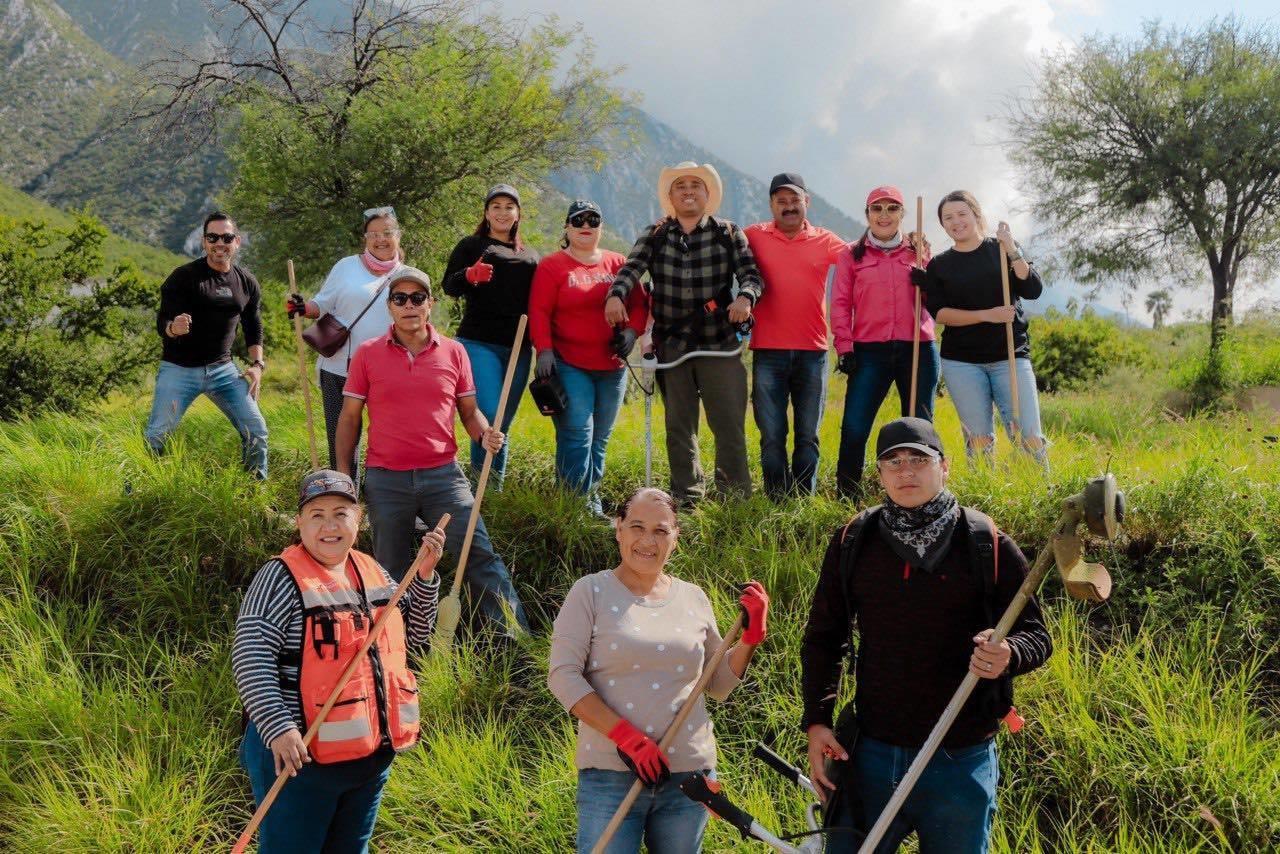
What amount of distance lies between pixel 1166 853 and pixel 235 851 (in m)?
3.04

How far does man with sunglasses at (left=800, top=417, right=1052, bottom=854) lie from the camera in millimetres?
2602

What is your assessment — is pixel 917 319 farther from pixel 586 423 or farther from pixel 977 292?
→ pixel 586 423

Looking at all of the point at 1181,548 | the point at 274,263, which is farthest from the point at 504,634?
the point at 274,263

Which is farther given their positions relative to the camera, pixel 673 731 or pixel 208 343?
pixel 208 343

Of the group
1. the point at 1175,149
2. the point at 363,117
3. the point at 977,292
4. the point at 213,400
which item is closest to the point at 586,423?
the point at 977,292

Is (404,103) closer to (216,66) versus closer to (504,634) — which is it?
(216,66)

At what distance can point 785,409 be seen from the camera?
5703mm

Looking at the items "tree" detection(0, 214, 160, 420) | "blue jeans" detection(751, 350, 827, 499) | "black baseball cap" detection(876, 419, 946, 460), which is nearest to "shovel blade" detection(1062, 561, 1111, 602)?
"black baseball cap" detection(876, 419, 946, 460)

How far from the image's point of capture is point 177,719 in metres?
4.49

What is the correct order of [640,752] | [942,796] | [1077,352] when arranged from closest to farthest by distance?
[942,796], [640,752], [1077,352]

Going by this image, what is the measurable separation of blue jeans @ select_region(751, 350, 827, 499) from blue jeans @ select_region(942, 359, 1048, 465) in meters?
A: 0.77

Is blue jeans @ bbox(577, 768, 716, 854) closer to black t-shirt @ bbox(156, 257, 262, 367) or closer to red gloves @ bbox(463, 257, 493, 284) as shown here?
red gloves @ bbox(463, 257, 493, 284)

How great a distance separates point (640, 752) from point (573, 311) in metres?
3.30

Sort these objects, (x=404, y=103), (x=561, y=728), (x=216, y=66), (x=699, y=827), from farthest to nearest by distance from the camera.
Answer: (x=216, y=66) < (x=404, y=103) < (x=561, y=728) < (x=699, y=827)
